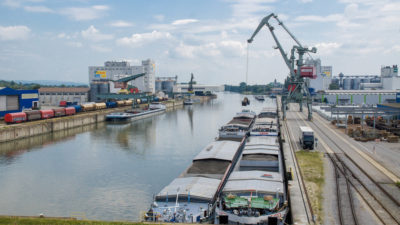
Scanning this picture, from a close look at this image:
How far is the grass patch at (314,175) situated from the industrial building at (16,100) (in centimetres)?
5016

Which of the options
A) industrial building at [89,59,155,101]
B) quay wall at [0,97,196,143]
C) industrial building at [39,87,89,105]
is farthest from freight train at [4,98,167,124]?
industrial building at [89,59,155,101]

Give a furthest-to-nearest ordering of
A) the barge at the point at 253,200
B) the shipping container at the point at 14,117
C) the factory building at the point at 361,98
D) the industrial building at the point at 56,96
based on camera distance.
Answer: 1. the industrial building at the point at 56,96
2. the factory building at the point at 361,98
3. the shipping container at the point at 14,117
4. the barge at the point at 253,200

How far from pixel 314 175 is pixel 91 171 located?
755 inches

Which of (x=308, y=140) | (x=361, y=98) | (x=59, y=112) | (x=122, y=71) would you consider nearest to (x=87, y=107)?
(x=59, y=112)

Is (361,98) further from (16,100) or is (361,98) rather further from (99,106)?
(16,100)

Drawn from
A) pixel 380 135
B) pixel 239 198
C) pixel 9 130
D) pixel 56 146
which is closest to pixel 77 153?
pixel 56 146

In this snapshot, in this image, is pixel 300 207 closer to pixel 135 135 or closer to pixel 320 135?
pixel 320 135

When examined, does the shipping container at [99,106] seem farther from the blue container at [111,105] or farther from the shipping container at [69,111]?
the shipping container at [69,111]

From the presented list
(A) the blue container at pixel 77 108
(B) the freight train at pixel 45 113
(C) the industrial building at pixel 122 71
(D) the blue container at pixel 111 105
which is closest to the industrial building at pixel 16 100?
(B) the freight train at pixel 45 113

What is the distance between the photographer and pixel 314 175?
24.2 meters

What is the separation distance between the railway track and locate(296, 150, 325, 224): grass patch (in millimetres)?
1334

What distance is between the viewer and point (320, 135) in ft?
147

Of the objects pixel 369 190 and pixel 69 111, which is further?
pixel 69 111

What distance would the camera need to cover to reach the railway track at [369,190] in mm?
17094
